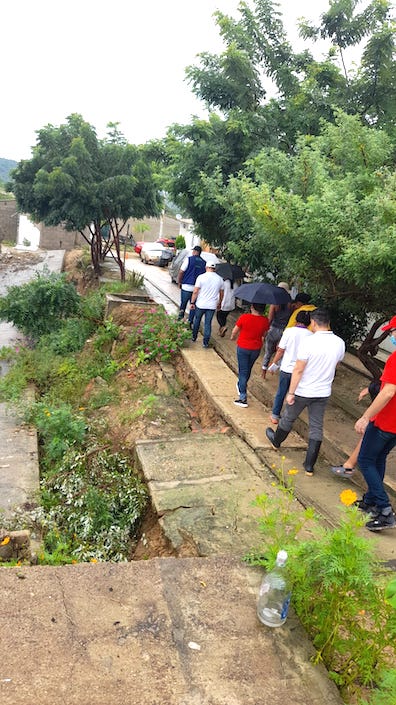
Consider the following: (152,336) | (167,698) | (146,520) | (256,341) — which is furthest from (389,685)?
(152,336)

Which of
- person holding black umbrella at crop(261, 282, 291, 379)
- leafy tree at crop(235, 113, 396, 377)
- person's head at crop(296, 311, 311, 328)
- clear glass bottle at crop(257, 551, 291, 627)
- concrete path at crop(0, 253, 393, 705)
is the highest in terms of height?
leafy tree at crop(235, 113, 396, 377)

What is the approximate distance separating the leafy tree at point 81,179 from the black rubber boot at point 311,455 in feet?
35.8

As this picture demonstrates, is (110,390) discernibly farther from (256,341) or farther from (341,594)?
(341,594)

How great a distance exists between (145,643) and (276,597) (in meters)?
0.74

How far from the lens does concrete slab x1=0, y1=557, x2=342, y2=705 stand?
7.31ft

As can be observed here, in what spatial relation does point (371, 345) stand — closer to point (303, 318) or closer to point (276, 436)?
point (303, 318)

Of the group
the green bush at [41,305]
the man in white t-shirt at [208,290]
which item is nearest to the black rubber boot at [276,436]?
the man in white t-shirt at [208,290]

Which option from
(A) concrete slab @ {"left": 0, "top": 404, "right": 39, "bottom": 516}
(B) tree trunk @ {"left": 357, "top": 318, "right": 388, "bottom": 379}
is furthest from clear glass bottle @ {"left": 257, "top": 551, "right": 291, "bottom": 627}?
(B) tree trunk @ {"left": 357, "top": 318, "right": 388, "bottom": 379}

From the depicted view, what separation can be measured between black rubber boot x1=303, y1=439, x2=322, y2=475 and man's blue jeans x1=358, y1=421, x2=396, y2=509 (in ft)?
2.50

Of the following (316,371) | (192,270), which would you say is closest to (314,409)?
(316,371)

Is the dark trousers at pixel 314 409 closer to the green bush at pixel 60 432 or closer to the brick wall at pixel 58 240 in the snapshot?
the green bush at pixel 60 432

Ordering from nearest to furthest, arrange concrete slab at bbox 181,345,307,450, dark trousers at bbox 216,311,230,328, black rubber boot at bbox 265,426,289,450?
black rubber boot at bbox 265,426,289,450
concrete slab at bbox 181,345,307,450
dark trousers at bbox 216,311,230,328

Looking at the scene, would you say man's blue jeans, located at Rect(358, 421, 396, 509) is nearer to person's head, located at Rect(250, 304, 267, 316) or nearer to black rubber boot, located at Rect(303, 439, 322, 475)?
black rubber boot, located at Rect(303, 439, 322, 475)

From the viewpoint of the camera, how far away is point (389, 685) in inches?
77.4
